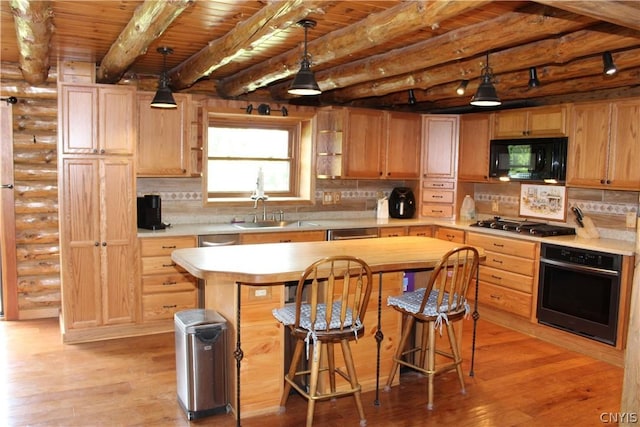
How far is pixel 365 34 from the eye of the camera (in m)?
3.29

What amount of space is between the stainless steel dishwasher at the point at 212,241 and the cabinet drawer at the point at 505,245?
2380 mm

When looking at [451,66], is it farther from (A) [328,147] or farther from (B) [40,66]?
(B) [40,66]

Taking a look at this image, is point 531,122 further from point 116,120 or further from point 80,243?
point 80,243

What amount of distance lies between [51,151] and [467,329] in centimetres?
425

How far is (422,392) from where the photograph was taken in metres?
3.62

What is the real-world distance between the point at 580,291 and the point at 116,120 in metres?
4.12

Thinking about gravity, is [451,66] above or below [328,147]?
above

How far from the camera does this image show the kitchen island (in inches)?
119

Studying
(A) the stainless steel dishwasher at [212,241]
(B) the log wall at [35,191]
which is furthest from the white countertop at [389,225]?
(B) the log wall at [35,191]

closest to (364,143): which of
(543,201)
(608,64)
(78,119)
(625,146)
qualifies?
(543,201)

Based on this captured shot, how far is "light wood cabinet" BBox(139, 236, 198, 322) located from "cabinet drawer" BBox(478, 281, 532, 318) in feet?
9.29

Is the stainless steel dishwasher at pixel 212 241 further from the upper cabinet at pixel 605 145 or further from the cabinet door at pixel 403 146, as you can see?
the upper cabinet at pixel 605 145

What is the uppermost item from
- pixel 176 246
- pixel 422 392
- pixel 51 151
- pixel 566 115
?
pixel 566 115

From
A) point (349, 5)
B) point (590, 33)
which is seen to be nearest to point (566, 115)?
point (590, 33)
